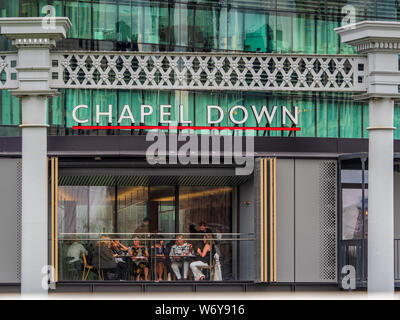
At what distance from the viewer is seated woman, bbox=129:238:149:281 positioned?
26516 mm

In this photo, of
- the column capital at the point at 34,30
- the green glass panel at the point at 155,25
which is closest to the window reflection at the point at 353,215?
the column capital at the point at 34,30

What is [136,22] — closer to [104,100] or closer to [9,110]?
[104,100]

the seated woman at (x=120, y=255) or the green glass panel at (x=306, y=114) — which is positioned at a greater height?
the green glass panel at (x=306, y=114)

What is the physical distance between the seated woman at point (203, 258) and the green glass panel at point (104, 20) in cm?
1068

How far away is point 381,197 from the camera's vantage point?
2252 centimetres

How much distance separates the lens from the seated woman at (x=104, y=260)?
2644 cm

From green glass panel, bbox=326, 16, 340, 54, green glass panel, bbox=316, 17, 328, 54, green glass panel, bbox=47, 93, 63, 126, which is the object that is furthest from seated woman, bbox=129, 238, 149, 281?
green glass panel, bbox=326, 16, 340, 54

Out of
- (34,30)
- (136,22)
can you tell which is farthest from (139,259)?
(136,22)

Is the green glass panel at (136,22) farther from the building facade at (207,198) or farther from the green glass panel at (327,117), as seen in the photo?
the green glass panel at (327,117)

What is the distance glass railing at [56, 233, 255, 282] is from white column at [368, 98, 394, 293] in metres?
5.04

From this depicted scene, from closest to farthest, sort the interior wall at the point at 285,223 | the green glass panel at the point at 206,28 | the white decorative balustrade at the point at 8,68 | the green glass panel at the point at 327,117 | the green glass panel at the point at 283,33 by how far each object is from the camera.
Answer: the white decorative balustrade at the point at 8,68 < the interior wall at the point at 285,223 < the green glass panel at the point at 206,28 < the green glass panel at the point at 283,33 < the green glass panel at the point at 327,117

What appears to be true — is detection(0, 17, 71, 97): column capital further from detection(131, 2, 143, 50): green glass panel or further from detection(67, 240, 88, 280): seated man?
detection(131, 2, 143, 50): green glass panel

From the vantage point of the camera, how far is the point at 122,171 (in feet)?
91.1

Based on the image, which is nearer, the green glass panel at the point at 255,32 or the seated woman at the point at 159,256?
the seated woman at the point at 159,256
